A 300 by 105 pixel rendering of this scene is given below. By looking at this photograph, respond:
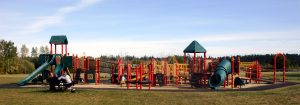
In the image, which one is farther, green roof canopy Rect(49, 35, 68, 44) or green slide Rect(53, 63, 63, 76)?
green roof canopy Rect(49, 35, 68, 44)

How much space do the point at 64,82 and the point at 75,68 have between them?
1071cm

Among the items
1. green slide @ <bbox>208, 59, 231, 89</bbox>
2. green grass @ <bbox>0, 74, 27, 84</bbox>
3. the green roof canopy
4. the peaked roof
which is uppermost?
the green roof canopy

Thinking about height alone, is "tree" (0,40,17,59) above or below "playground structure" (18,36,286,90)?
above

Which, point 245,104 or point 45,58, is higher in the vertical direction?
point 45,58

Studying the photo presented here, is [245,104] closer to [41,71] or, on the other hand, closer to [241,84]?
[241,84]

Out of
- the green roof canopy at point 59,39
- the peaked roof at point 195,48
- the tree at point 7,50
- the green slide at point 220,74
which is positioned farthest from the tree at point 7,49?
the green slide at point 220,74

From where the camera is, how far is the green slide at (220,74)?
27281 mm

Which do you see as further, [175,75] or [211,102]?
[175,75]

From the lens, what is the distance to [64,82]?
22.8m

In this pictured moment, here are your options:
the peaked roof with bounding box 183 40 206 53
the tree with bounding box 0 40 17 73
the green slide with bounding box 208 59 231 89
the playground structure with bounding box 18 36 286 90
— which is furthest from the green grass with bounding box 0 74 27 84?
the tree with bounding box 0 40 17 73

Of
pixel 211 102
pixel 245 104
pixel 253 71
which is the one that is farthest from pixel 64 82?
pixel 253 71

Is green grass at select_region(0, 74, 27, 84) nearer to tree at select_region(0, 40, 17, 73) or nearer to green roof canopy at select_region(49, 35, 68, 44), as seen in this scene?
green roof canopy at select_region(49, 35, 68, 44)

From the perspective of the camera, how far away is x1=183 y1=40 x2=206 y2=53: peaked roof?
3086 centimetres

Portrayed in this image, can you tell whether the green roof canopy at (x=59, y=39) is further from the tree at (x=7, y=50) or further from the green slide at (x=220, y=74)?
the tree at (x=7, y=50)
